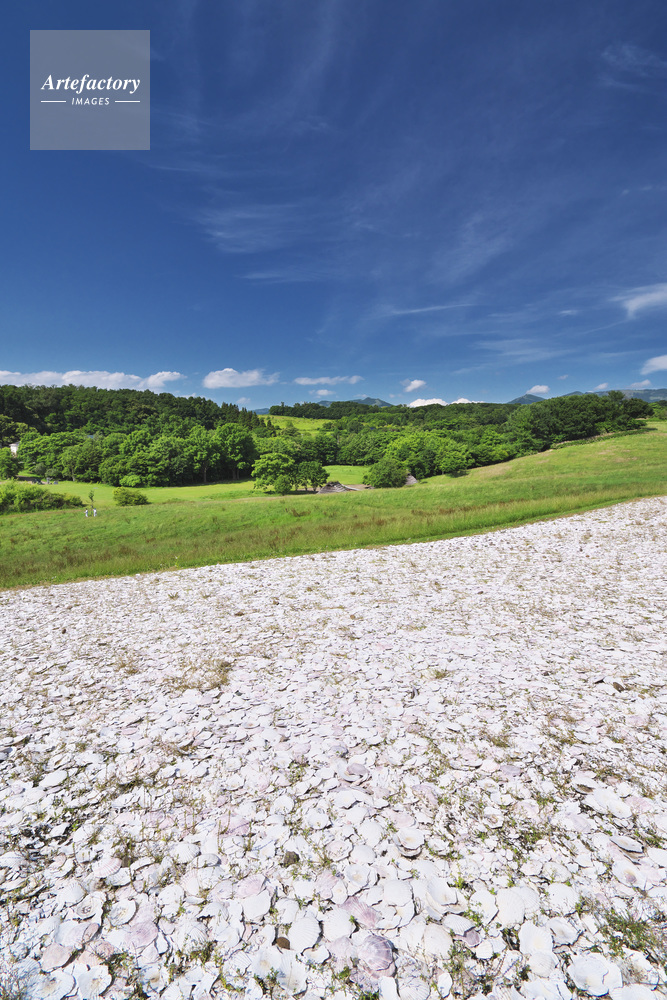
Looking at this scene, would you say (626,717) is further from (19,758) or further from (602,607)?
(19,758)

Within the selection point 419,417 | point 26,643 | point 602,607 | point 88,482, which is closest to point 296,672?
point 26,643

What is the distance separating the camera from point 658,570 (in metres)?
16.3

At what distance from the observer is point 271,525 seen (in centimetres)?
3700

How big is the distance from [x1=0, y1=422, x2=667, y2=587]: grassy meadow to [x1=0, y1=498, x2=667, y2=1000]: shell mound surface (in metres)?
14.3

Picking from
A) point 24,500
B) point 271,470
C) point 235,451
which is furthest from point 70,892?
point 235,451

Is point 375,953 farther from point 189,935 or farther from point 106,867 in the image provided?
point 106,867

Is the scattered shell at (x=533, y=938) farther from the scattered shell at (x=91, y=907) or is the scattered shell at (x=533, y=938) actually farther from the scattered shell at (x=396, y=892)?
the scattered shell at (x=91, y=907)

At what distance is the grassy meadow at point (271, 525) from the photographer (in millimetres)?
25203

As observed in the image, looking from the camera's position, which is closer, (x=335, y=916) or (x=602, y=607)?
(x=335, y=916)

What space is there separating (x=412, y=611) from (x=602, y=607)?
5.73 meters

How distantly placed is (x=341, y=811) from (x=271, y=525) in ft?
105

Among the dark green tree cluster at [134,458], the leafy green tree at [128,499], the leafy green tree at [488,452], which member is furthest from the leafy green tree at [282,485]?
the leafy green tree at [488,452]

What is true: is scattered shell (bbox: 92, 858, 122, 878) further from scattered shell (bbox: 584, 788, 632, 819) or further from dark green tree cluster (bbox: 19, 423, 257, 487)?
dark green tree cluster (bbox: 19, 423, 257, 487)

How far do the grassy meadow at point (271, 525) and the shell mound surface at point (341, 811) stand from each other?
1429 centimetres
